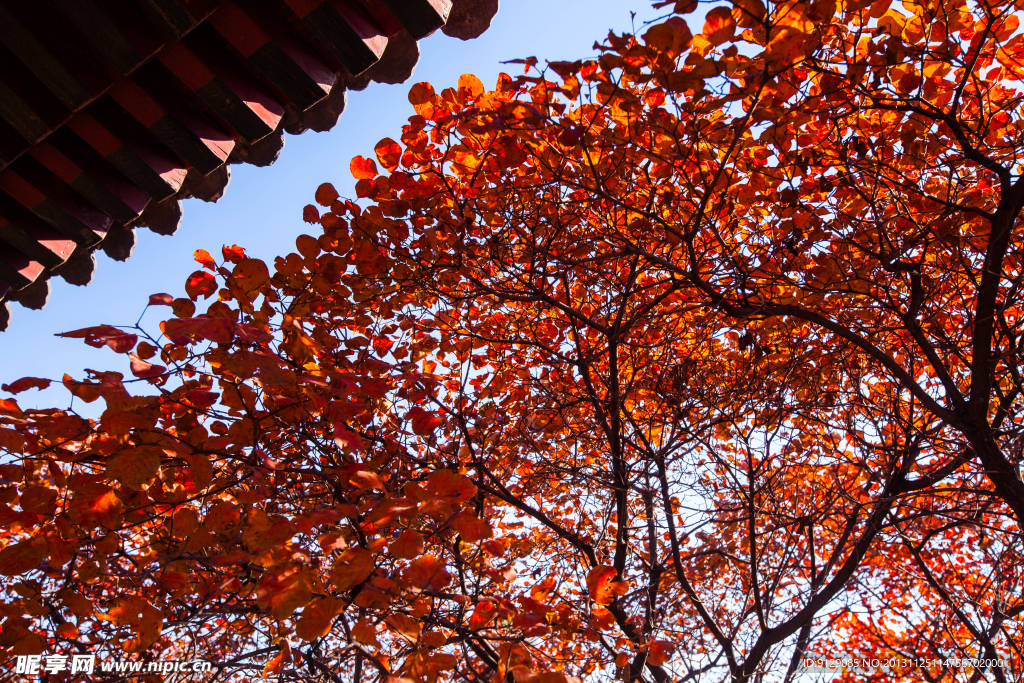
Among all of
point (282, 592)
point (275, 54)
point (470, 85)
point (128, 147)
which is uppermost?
point (470, 85)

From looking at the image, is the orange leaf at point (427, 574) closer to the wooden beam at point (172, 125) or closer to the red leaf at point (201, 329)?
the red leaf at point (201, 329)

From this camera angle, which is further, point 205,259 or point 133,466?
point 205,259

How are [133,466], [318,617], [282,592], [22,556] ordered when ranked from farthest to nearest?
[22,556]
[133,466]
[318,617]
[282,592]

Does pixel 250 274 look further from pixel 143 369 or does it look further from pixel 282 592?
pixel 282 592

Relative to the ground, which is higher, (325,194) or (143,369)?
(325,194)

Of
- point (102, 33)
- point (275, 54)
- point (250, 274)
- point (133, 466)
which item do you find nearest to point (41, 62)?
point (102, 33)

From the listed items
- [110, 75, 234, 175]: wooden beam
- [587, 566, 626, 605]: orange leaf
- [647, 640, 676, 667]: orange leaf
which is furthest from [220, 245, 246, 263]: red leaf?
[647, 640, 676, 667]: orange leaf

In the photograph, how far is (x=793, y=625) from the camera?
420 centimetres

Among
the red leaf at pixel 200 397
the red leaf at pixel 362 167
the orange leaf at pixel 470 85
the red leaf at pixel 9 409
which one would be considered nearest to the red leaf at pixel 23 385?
the red leaf at pixel 9 409

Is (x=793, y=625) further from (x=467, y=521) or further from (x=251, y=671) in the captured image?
(x=251, y=671)

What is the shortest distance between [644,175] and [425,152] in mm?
1565

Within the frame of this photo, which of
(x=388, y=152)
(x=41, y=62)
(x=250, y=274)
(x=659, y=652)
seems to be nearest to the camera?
(x=41, y=62)

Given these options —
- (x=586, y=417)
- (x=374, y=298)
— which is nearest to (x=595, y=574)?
(x=586, y=417)

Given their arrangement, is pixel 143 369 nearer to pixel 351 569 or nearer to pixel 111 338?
pixel 111 338
